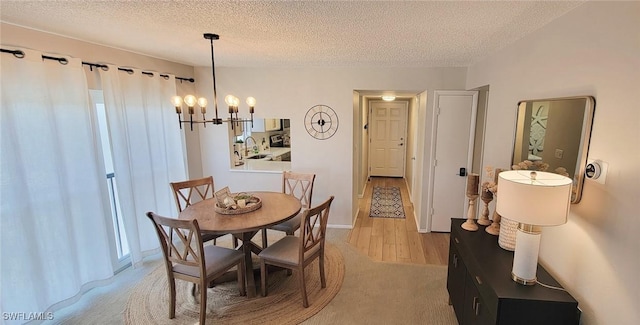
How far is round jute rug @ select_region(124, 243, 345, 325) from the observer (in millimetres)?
2416

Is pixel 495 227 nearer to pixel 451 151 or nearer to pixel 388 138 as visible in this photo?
pixel 451 151

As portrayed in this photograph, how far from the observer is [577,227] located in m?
1.59

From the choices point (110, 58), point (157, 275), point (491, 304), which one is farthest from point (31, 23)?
point (491, 304)

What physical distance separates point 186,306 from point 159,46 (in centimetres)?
246

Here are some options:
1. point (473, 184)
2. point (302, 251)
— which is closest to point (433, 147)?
point (473, 184)

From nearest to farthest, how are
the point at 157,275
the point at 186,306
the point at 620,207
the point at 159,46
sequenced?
the point at 620,207 → the point at 186,306 → the point at 159,46 → the point at 157,275

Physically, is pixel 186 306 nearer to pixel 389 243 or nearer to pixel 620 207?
pixel 389 243

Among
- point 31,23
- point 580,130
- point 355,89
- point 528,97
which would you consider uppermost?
point 31,23

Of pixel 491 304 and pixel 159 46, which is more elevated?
pixel 159 46

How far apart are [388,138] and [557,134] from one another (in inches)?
223

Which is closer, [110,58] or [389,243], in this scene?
[110,58]

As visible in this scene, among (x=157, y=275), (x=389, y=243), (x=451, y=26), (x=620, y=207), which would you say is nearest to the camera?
(x=620, y=207)

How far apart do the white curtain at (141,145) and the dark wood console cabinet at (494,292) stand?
10.7 feet

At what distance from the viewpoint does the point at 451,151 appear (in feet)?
12.8
